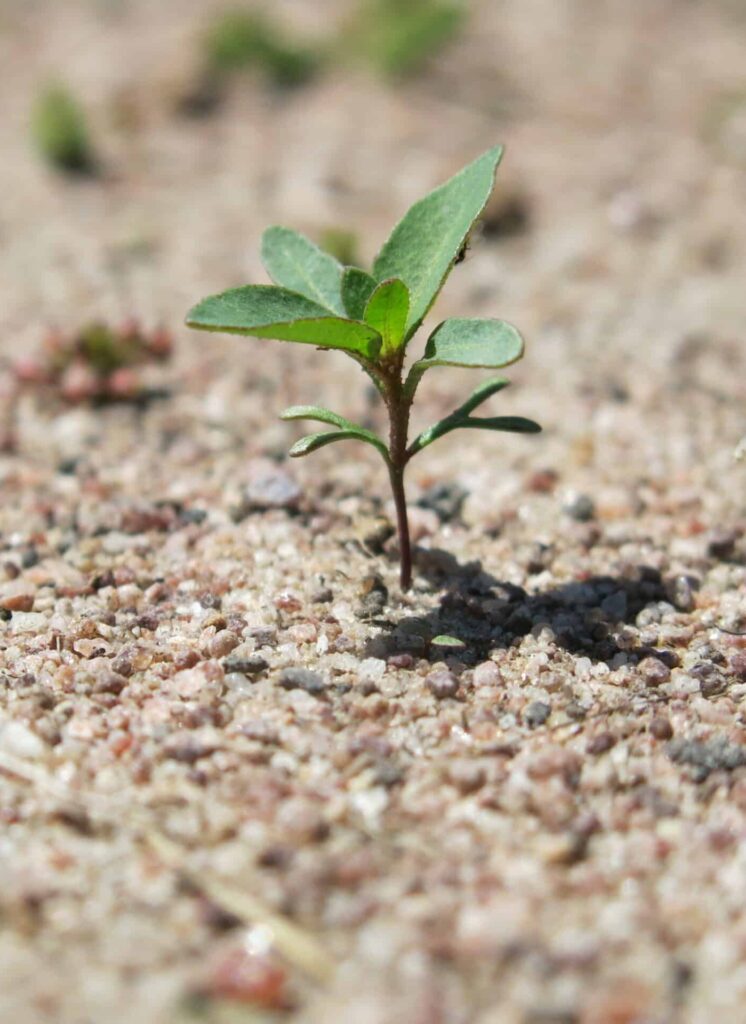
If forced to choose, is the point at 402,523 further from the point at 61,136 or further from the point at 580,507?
the point at 61,136

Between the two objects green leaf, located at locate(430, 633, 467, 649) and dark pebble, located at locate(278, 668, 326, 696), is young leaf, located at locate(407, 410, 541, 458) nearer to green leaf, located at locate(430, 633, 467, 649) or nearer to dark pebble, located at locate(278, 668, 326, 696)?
green leaf, located at locate(430, 633, 467, 649)

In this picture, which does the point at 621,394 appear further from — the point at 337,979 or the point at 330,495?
the point at 337,979

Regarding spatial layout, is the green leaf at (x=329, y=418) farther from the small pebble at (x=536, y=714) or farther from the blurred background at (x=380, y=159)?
the blurred background at (x=380, y=159)

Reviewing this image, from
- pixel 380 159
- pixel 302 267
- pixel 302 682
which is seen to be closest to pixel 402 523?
pixel 302 682

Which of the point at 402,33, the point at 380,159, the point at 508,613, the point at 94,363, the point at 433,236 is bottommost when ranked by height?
the point at 508,613

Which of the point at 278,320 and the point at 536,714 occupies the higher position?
the point at 278,320

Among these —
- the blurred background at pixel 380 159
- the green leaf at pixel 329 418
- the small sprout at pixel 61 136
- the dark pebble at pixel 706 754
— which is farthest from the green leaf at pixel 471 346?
the small sprout at pixel 61 136

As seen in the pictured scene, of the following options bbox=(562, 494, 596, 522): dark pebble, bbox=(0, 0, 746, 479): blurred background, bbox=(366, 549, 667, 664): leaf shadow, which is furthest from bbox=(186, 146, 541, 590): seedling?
bbox=(0, 0, 746, 479): blurred background
